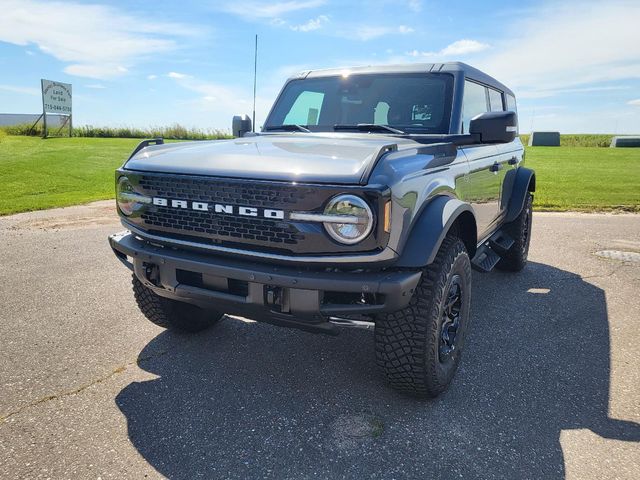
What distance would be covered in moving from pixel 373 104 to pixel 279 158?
1472 mm

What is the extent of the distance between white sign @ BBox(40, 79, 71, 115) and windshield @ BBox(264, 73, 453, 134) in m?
30.9

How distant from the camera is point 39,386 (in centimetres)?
304

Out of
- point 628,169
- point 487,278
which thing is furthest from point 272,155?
point 628,169

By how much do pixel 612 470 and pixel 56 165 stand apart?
17.4 meters

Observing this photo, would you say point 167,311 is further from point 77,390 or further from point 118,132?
point 118,132

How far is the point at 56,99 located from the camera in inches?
1225

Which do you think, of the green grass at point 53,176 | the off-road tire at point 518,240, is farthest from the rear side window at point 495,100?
the green grass at point 53,176

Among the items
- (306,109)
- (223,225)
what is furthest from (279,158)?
(306,109)

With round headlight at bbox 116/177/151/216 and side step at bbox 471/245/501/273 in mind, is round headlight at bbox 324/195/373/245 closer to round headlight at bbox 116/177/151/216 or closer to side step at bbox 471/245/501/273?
round headlight at bbox 116/177/151/216

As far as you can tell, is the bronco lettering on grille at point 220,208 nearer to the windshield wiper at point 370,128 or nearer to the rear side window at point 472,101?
the windshield wiper at point 370,128

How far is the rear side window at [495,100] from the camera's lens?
4797mm

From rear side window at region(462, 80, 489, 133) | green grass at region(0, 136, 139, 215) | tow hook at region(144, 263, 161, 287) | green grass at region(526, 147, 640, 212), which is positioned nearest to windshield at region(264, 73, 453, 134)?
rear side window at region(462, 80, 489, 133)

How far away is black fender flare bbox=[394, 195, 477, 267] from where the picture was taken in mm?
2539

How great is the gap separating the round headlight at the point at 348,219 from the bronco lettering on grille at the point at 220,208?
0.26 meters
